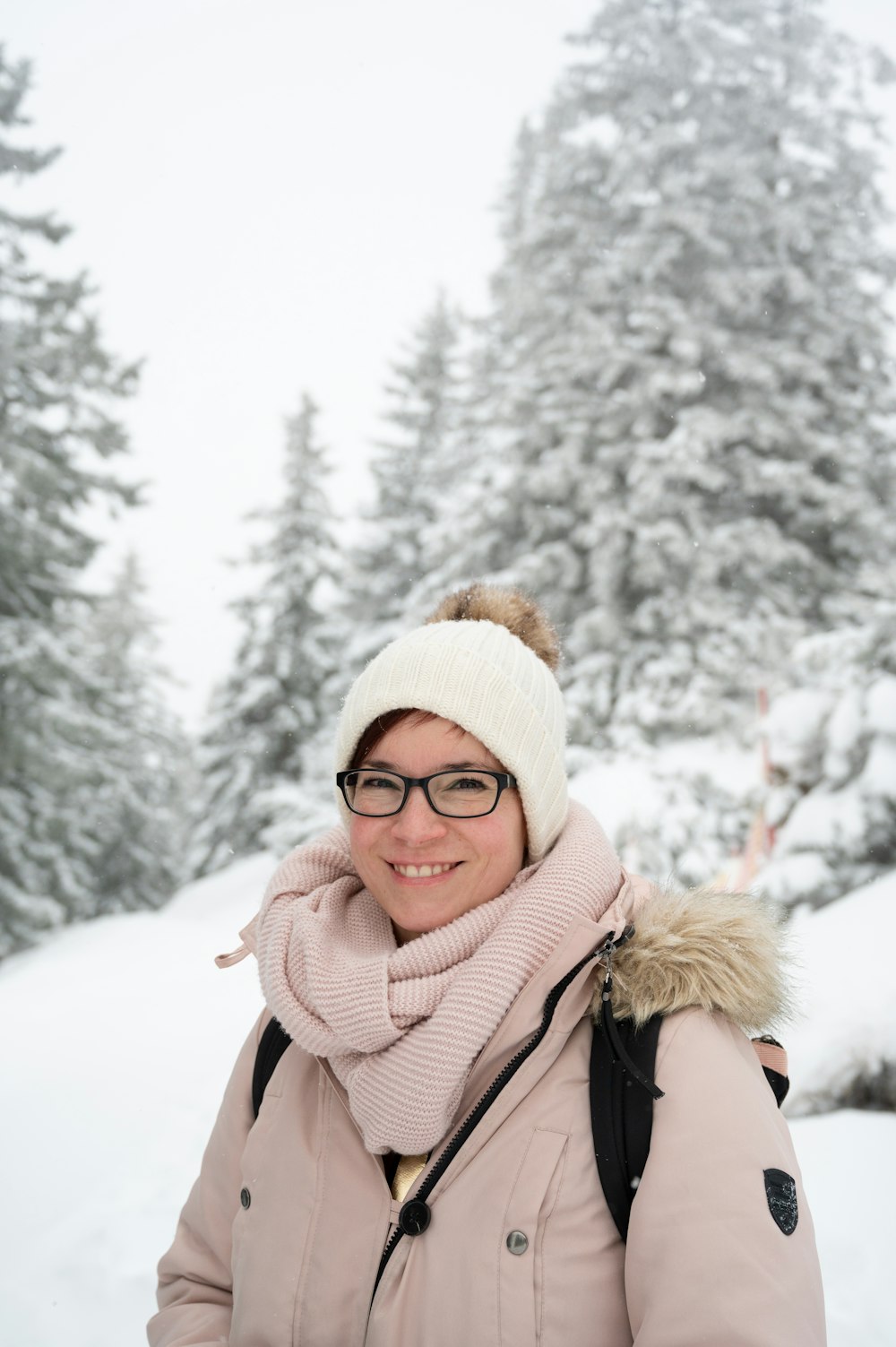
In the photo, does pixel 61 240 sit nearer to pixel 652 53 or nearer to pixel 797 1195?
pixel 652 53

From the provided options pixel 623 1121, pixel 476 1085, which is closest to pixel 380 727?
pixel 476 1085

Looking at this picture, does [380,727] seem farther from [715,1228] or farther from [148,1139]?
[148,1139]

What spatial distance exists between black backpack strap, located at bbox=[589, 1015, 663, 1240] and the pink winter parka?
0.03 meters

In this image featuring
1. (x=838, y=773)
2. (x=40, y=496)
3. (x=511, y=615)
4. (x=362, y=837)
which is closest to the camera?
(x=362, y=837)

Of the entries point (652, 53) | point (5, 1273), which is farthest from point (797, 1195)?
point (652, 53)

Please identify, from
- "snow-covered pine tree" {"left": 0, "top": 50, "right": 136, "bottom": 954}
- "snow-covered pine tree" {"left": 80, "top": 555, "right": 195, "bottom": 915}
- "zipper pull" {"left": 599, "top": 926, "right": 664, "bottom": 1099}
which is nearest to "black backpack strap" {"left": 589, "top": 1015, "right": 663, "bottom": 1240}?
"zipper pull" {"left": 599, "top": 926, "right": 664, "bottom": 1099}

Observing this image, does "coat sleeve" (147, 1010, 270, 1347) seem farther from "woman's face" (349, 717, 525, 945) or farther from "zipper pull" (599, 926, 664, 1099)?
"zipper pull" (599, 926, 664, 1099)

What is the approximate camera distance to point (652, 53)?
12211 mm

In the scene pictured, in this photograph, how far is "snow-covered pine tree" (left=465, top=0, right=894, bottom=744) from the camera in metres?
11.3

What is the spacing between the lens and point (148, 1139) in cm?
489

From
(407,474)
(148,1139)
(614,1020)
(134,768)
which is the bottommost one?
(134,768)

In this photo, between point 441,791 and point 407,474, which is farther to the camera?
point 407,474

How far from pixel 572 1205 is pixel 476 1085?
0.87ft

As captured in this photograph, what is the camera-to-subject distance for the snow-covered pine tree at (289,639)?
60.0 feet
